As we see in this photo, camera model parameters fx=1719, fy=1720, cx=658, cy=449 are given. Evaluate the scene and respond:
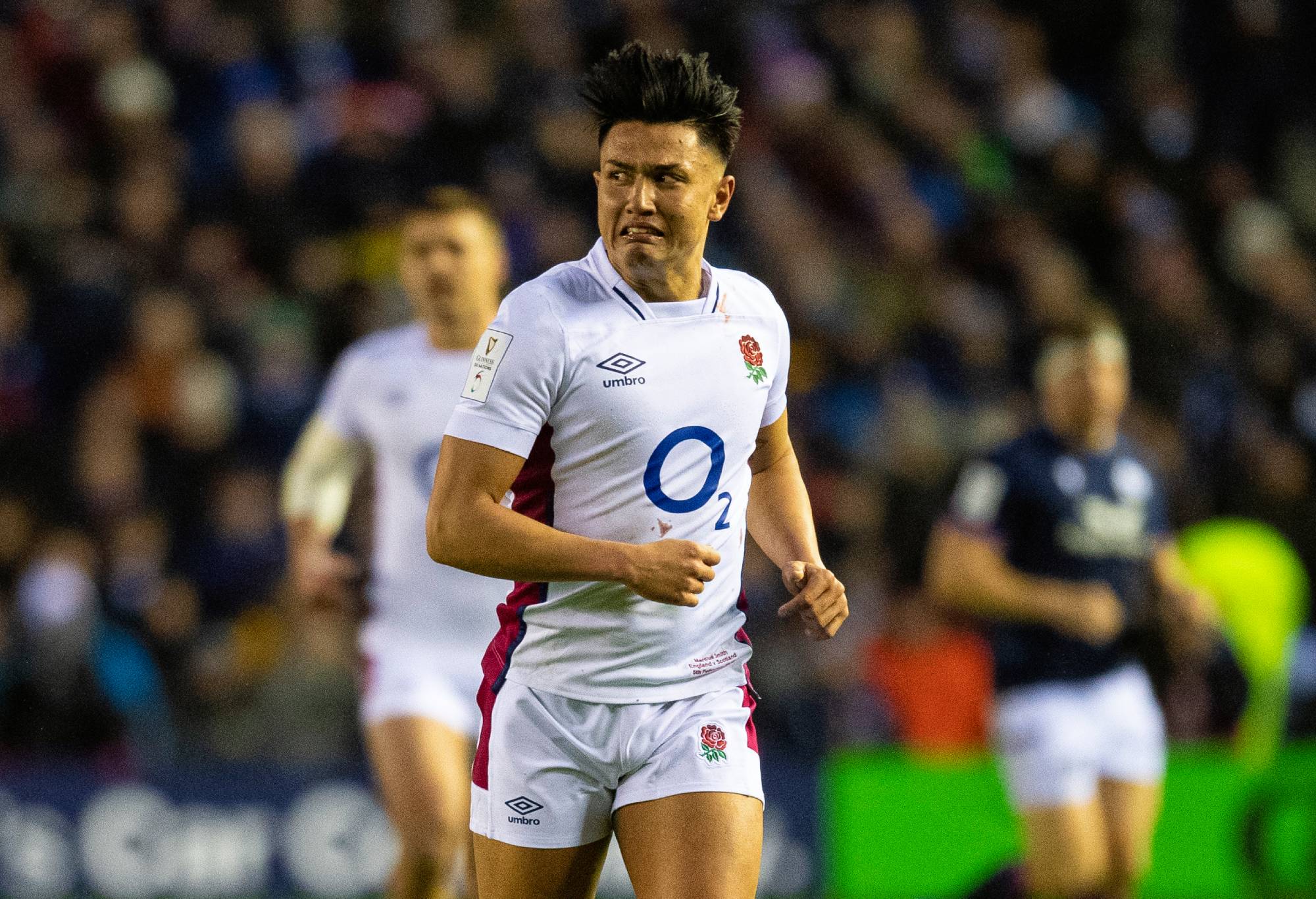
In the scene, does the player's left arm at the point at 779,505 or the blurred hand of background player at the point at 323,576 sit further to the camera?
the blurred hand of background player at the point at 323,576

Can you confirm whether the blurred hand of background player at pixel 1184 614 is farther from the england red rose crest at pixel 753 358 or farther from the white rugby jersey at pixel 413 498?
the england red rose crest at pixel 753 358

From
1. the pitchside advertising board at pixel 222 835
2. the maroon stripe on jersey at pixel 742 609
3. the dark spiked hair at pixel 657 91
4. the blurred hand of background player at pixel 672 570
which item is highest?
the dark spiked hair at pixel 657 91

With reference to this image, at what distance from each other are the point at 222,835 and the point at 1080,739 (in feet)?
15.6

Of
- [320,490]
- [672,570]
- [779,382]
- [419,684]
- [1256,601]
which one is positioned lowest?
[1256,601]

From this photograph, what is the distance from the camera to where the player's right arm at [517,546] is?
349 cm

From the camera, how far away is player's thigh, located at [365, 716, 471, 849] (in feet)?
18.9

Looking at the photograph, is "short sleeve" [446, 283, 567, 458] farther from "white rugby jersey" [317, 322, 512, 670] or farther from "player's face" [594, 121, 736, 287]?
"white rugby jersey" [317, 322, 512, 670]

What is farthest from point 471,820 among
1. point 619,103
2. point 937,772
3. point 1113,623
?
point 937,772

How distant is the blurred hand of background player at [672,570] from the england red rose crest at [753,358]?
0.57 meters

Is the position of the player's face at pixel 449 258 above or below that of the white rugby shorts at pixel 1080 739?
above

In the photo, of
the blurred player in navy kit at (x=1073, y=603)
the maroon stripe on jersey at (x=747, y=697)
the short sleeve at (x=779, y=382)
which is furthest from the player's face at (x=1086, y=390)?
the maroon stripe on jersey at (x=747, y=697)

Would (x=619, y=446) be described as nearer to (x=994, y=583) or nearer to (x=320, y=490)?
(x=320, y=490)

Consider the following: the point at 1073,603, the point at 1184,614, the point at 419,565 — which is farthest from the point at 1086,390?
the point at 419,565

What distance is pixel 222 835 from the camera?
30.4ft
